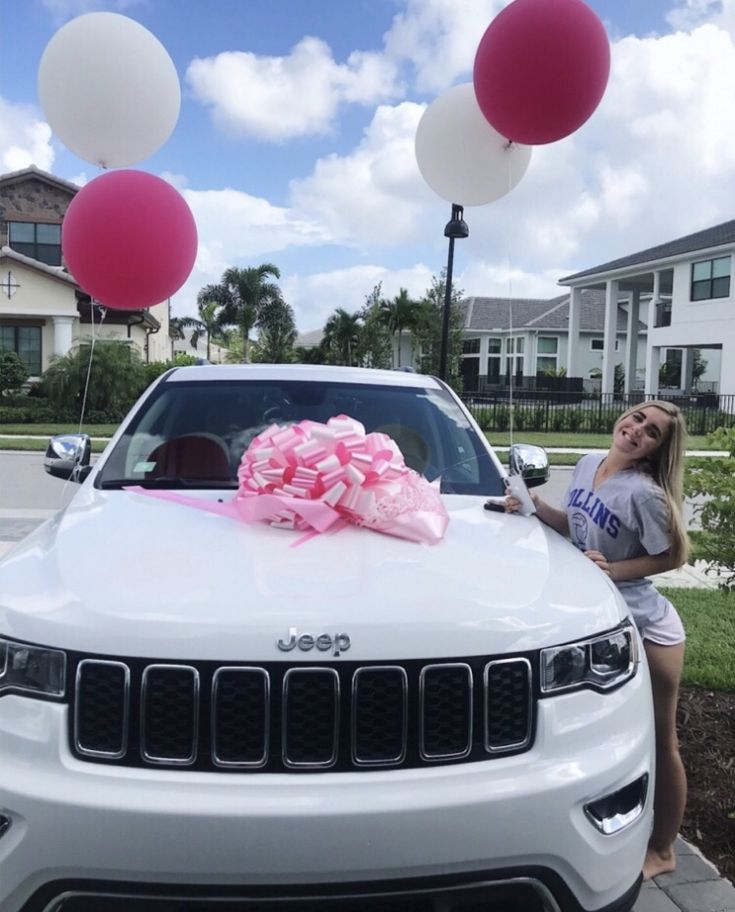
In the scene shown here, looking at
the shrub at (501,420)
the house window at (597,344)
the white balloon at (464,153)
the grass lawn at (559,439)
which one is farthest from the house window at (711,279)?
the white balloon at (464,153)

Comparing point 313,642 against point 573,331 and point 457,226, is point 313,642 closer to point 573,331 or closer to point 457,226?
point 457,226

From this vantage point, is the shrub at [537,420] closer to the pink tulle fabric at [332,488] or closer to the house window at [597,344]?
the pink tulle fabric at [332,488]

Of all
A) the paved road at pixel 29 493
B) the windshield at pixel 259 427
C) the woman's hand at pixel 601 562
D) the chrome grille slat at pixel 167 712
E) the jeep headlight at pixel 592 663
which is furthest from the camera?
the paved road at pixel 29 493

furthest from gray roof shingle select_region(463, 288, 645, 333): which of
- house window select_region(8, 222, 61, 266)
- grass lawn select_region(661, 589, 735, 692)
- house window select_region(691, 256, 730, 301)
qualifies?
grass lawn select_region(661, 589, 735, 692)

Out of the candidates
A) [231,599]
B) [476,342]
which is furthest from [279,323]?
[231,599]

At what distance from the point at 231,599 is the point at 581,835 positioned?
0.99 metres

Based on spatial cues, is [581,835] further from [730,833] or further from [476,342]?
[476,342]

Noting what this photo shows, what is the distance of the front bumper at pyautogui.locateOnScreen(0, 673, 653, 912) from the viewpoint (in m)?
1.79

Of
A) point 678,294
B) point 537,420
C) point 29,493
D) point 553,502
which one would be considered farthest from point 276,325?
point 553,502

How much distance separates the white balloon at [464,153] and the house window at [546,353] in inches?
2018

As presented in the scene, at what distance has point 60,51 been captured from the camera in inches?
203

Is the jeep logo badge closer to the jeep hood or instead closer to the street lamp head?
the jeep hood

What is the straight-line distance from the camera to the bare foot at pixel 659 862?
2830 millimetres

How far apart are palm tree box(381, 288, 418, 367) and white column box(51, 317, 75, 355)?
16.4 metres
